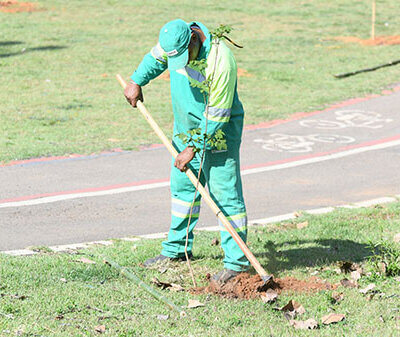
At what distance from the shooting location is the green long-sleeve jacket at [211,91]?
5723mm

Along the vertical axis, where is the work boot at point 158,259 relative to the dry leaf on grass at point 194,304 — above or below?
below

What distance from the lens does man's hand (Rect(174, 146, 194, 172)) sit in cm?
585

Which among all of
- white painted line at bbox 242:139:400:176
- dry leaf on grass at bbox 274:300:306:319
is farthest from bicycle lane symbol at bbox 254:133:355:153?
dry leaf on grass at bbox 274:300:306:319

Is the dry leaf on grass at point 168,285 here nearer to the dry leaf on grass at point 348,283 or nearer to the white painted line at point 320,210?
the dry leaf on grass at point 348,283

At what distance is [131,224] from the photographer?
8.27m

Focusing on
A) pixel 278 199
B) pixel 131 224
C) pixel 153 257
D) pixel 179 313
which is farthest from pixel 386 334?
pixel 278 199

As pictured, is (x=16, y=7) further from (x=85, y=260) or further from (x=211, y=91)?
(x=211, y=91)

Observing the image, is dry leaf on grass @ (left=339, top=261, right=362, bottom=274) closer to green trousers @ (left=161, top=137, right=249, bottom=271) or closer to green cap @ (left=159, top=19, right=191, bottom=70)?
green trousers @ (left=161, top=137, right=249, bottom=271)

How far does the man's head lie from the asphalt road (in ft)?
8.59

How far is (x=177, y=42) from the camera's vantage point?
5.64 meters

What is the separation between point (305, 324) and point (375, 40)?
57.4ft

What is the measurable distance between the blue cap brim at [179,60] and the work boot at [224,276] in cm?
165

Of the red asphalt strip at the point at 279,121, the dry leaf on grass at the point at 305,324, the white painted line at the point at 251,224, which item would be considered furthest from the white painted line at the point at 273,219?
the red asphalt strip at the point at 279,121

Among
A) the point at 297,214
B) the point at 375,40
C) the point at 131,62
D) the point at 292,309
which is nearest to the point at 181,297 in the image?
the point at 292,309
